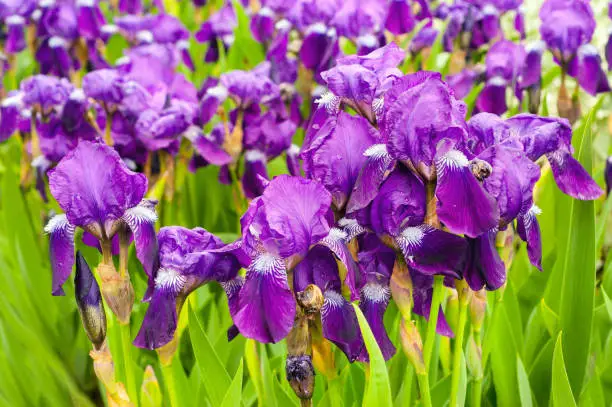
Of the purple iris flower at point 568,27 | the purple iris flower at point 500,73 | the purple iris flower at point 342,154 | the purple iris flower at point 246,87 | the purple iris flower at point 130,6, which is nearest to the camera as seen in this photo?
the purple iris flower at point 342,154

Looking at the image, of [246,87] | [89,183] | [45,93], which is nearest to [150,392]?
[89,183]

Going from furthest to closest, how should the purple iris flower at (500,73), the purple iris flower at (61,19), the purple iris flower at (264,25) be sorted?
the purple iris flower at (264,25) → the purple iris flower at (61,19) → the purple iris flower at (500,73)

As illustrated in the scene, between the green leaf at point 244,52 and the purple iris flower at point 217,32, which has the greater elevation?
the purple iris flower at point 217,32

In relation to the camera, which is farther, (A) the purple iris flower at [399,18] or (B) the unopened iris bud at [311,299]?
(A) the purple iris flower at [399,18]

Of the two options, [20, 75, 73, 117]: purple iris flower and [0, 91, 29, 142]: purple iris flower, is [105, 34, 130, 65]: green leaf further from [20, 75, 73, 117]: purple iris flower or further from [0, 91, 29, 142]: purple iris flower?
[20, 75, 73, 117]: purple iris flower

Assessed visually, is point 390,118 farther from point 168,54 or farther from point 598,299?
point 168,54

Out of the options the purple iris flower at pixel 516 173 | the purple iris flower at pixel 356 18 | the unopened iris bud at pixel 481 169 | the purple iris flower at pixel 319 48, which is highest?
the unopened iris bud at pixel 481 169

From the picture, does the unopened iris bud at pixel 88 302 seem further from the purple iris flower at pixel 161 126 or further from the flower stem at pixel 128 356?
the purple iris flower at pixel 161 126

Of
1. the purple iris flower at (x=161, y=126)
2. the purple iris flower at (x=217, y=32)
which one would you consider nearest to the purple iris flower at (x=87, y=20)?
the purple iris flower at (x=217, y=32)
